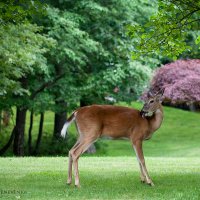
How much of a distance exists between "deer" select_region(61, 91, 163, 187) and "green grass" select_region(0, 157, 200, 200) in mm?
435

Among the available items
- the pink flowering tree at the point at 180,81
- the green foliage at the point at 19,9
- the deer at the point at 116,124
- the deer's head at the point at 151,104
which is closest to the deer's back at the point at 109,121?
the deer at the point at 116,124

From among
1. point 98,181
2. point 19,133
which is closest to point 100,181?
point 98,181

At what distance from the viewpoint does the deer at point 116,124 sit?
1009 cm

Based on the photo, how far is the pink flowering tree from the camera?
105ft

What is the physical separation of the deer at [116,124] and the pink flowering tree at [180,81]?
20955 mm

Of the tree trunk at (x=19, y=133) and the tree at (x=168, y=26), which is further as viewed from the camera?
the tree trunk at (x=19, y=133)

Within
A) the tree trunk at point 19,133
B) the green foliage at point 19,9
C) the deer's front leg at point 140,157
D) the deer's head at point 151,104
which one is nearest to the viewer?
the deer's front leg at point 140,157

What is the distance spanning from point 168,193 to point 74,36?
13.5 metres

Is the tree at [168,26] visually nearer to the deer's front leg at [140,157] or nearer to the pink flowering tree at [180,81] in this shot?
the deer's front leg at [140,157]

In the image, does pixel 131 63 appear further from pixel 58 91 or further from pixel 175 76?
pixel 175 76

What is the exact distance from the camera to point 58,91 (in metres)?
23.4

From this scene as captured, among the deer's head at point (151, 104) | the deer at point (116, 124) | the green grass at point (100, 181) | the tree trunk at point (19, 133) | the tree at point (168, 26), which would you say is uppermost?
the tree at point (168, 26)

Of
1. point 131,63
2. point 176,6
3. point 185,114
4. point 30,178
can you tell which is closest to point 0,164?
point 30,178

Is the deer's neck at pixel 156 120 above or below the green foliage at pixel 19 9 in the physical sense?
below
